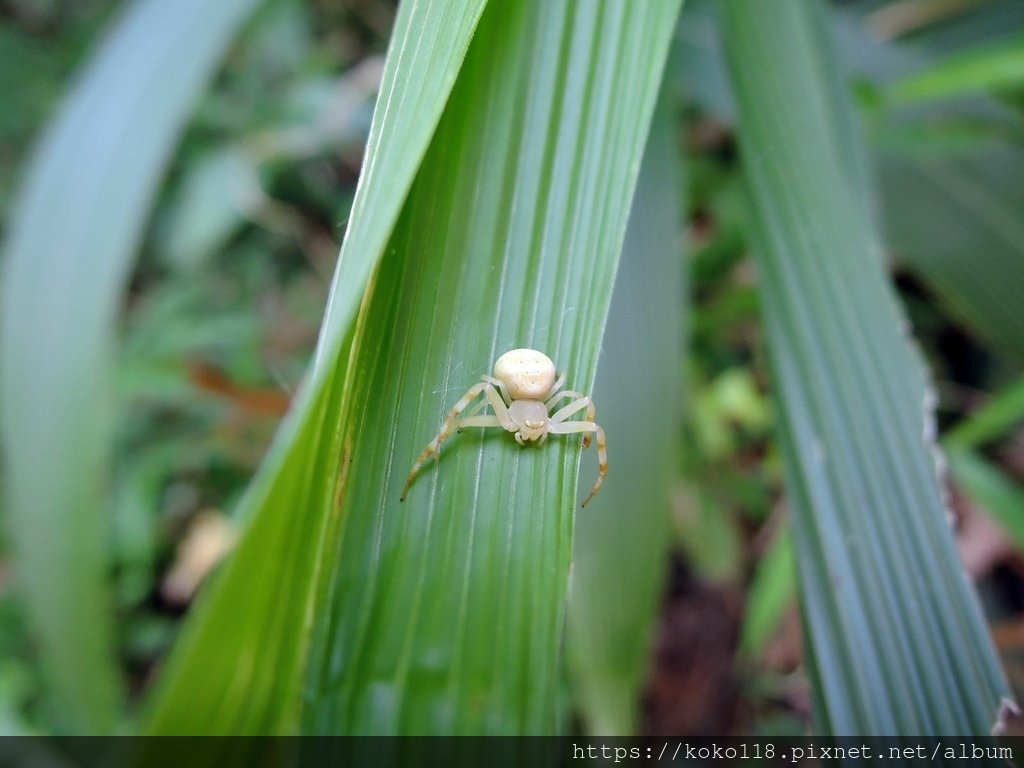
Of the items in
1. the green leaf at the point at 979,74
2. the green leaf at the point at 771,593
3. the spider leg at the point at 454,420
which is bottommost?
the green leaf at the point at 771,593

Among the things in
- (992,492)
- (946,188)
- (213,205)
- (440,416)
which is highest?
(213,205)

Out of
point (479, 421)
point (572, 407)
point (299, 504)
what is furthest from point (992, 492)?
point (299, 504)

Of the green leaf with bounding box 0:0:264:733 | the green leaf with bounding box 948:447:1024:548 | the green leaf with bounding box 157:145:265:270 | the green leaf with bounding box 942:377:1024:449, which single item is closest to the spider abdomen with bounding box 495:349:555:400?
the green leaf with bounding box 0:0:264:733

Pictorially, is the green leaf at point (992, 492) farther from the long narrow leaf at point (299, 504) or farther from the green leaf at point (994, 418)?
the long narrow leaf at point (299, 504)

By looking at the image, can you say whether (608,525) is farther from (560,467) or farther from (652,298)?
(560,467)

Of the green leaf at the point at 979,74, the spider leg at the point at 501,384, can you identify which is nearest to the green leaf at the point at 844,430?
the green leaf at the point at 979,74

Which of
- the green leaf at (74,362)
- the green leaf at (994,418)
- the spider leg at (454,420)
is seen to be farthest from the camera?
the green leaf at (994,418)

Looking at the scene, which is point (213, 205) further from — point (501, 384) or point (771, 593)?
point (771, 593)
